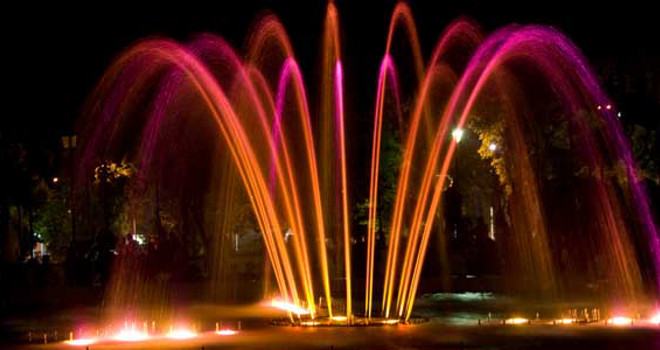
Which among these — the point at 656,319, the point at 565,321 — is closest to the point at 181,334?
the point at 565,321

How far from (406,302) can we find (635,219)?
508 inches

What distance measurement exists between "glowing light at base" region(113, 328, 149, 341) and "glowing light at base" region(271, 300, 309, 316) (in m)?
3.96

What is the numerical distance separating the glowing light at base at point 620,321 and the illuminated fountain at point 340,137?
3.94 m

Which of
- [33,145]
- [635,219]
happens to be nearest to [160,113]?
[33,145]

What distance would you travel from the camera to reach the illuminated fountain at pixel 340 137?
25.0 metres

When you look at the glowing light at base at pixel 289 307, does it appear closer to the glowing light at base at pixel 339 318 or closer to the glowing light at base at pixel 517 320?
the glowing light at base at pixel 339 318

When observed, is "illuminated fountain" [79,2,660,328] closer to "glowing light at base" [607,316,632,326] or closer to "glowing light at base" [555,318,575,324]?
"glowing light at base" [555,318,575,324]

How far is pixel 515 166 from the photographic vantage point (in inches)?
1471

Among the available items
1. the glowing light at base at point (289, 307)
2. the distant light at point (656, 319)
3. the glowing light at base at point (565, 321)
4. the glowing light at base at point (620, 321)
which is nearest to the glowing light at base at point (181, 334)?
the glowing light at base at point (289, 307)

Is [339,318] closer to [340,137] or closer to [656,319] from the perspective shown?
[656,319]

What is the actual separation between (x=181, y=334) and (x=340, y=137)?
9821mm

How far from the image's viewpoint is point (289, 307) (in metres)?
22.5

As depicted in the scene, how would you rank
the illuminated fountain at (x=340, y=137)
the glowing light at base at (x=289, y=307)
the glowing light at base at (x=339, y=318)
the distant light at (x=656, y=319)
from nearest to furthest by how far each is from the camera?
the distant light at (x=656, y=319)
the glowing light at base at (x=339, y=318)
the glowing light at base at (x=289, y=307)
the illuminated fountain at (x=340, y=137)

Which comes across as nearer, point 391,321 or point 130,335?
point 130,335
